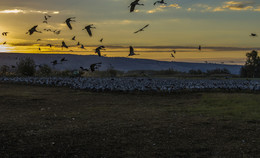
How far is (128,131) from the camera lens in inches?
436

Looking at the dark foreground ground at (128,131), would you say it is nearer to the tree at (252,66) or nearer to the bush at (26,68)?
the bush at (26,68)

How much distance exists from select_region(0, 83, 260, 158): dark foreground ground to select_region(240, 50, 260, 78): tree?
46116mm

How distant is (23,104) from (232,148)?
45.2 ft

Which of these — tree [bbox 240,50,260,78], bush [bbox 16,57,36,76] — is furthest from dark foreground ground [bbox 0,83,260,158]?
tree [bbox 240,50,260,78]

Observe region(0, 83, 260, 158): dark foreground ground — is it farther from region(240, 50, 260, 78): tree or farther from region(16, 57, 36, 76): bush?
region(240, 50, 260, 78): tree

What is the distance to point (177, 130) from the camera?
11352 mm

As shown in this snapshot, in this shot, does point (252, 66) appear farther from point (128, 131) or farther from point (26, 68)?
point (128, 131)

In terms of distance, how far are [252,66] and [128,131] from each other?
184ft

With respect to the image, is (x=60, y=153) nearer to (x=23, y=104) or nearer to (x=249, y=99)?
(x=23, y=104)

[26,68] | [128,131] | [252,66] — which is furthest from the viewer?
[252,66]

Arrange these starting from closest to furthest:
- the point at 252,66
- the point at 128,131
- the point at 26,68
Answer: the point at 128,131 < the point at 26,68 < the point at 252,66

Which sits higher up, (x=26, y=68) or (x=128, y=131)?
(x=26, y=68)

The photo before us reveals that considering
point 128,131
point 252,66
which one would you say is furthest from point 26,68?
point 252,66

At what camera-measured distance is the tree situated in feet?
197
